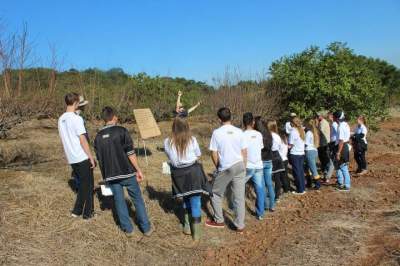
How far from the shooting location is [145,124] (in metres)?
11.6

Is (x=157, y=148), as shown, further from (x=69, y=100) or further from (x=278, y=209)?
(x=69, y=100)

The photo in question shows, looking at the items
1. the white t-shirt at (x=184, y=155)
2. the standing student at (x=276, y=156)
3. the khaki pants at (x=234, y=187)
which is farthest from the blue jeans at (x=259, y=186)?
→ the white t-shirt at (x=184, y=155)

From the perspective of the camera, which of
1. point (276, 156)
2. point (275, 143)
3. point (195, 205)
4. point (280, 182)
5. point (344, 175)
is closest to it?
point (195, 205)

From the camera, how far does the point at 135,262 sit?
5773 mm

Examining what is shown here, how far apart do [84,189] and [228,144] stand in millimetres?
2317

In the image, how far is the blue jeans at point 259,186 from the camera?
7.55 m

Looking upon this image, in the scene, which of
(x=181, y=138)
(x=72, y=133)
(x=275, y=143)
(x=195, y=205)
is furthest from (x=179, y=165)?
(x=275, y=143)

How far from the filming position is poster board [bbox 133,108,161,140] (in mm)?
11250

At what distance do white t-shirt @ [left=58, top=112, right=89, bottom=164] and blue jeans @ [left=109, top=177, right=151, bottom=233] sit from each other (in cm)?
66

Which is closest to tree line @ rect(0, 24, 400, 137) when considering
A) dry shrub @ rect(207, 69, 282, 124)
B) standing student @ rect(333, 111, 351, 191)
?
dry shrub @ rect(207, 69, 282, 124)

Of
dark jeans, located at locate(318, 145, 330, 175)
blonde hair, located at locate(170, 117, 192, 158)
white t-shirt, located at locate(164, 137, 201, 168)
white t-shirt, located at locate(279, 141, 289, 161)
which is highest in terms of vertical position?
blonde hair, located at locate(170, 117, 192, 158)

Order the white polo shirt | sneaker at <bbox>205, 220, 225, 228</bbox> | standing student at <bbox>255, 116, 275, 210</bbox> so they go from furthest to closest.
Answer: the white polo shirt → standing student at <bbox>255, 116, 275, 210</bbox> → sneaker at <bbox>205, 220, 225, 228</bbox>

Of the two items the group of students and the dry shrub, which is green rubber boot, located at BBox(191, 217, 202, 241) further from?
the dry shrub

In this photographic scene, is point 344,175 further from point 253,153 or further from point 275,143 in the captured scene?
point 253,153
